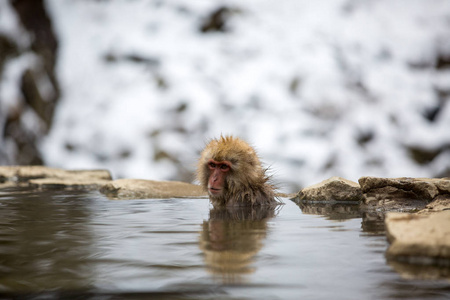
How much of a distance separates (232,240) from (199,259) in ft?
1.64

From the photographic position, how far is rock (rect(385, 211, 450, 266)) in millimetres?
1833

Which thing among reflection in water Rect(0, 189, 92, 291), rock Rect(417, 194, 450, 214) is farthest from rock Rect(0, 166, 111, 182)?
rock Rect(417, 194, 450, 214)

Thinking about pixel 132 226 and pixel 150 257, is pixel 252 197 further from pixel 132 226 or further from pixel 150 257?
pixel 150 257

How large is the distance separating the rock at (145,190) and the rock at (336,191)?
157 centimetres

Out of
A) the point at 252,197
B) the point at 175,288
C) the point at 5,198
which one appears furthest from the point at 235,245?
the point at 5,198

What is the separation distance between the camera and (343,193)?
4.91 metres

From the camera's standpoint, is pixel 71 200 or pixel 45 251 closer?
pixel 45 251

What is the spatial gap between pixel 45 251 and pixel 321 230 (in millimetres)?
1621

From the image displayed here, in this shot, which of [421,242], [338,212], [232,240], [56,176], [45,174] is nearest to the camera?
[421,242]

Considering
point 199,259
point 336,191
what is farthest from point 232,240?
point 336,191

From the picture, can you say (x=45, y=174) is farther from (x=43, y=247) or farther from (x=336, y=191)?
(x=43, y=247)

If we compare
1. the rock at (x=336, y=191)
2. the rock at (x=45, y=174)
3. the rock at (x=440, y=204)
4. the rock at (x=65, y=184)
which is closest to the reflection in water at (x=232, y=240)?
the rock at (x=336, y=191)

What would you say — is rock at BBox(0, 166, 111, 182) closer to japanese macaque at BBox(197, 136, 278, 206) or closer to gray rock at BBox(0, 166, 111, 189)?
gray rock at BBox(0, 166, 111, 189)

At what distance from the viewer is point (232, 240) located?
2455 mm
